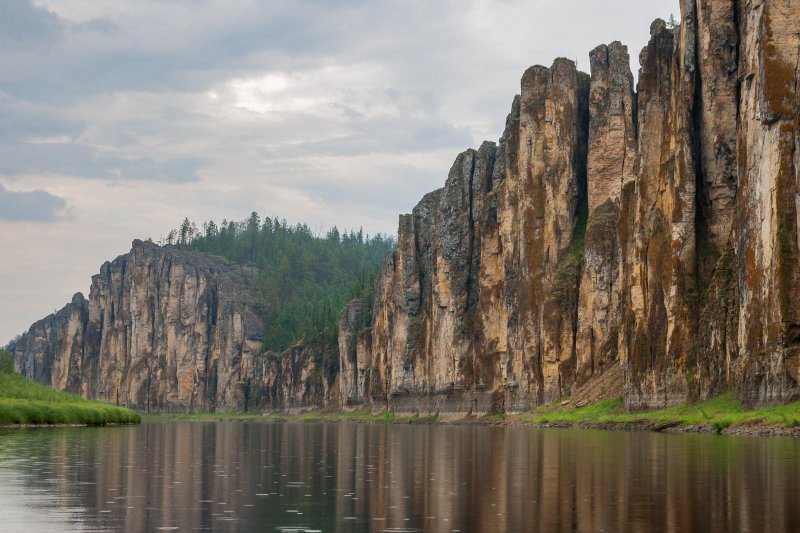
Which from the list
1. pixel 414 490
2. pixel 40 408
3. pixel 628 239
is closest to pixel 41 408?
pixel 40 408

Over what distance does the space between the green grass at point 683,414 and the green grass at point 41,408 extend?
42.8m

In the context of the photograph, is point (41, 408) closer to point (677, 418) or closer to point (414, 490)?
point (677, 418)

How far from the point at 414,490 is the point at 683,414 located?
56.2 metres

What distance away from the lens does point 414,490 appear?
34.5 metres

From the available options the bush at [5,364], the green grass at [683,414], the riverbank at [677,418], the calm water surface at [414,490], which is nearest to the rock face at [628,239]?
the green grass at [683,414]

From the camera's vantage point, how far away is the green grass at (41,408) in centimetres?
9275

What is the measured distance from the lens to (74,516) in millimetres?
26984

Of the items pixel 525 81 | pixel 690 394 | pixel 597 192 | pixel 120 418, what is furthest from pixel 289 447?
pixel 525 81

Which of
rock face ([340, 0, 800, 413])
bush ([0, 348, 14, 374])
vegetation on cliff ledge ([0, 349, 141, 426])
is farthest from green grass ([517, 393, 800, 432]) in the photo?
bush ([0, 348, 14, 374])

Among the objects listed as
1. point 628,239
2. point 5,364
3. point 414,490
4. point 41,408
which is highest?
point 628,239

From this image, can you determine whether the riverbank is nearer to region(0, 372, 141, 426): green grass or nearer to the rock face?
the rock face

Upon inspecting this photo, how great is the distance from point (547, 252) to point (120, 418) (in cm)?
5412

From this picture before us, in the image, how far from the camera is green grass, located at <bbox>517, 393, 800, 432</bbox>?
227ft

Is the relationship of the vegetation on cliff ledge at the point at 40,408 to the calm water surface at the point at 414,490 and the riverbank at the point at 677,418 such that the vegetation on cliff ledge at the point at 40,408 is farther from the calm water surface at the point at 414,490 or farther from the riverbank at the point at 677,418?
the riverbank at the point at 677,418
